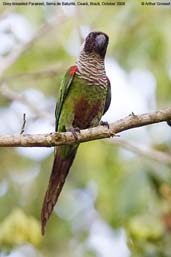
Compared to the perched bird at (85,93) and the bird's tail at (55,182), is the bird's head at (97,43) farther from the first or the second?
the bird's tail at (55,182)

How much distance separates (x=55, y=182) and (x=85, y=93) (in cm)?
61

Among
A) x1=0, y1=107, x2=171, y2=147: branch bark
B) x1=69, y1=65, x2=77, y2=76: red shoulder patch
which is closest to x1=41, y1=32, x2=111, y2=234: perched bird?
x1=69, y1=65, x2=77, y2=76: red shoulder patch

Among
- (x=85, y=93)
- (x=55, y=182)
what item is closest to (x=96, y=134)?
(x=55, y=182)

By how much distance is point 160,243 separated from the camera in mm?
4387

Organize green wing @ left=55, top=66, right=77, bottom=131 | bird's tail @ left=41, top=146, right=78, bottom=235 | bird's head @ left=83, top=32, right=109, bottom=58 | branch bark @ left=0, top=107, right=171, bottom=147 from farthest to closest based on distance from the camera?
green wing @ left=55, top=66, right=77, bottom=131
bird's head @ left=83, top=32, right=109, bottom=58
bird's tail @ left=41, top=146, right=78, bottom=235
branch bark @ left=0, top=107, right=171, bottom=147

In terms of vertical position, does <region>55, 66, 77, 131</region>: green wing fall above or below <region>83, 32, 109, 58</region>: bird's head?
below

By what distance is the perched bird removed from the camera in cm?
397

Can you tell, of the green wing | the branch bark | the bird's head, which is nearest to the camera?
the branch bark

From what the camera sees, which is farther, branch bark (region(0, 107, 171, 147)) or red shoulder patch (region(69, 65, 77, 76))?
red shoulder patch (region(69, 65, 77, 76))

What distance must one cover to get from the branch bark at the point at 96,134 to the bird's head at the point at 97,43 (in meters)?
0.71

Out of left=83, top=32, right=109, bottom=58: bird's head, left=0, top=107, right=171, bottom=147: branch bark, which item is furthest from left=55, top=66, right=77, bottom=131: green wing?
left=0, top=107, right=171, bottom=147: branch bark

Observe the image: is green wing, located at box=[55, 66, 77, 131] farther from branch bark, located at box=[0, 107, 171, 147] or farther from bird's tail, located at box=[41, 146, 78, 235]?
branch bark, located at box=[0, 107, 171, 147]

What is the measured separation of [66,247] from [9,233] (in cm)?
238

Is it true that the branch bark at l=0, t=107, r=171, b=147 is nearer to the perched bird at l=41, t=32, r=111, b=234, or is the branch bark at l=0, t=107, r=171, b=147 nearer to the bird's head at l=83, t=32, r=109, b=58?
the perched bird at l=41, t=32, r=111, b=234
